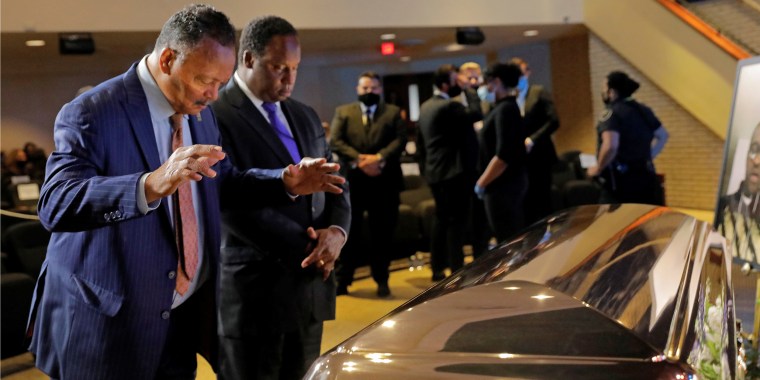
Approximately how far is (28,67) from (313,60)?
16.8 ft

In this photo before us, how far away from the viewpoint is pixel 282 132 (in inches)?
103

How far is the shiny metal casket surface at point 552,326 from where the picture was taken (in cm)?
97

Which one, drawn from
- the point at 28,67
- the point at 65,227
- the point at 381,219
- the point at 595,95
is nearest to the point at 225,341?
the point at 65,227

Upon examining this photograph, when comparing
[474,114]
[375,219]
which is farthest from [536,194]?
[375,219]

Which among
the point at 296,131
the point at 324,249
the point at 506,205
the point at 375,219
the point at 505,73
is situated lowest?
the point at 375,219

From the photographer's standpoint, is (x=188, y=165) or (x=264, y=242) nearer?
(x=188, y=165)

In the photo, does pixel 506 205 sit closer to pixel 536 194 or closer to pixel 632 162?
pixel 632 162

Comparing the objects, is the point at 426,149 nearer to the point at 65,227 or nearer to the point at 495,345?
the point at 65,227

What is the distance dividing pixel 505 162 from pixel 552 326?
488cm

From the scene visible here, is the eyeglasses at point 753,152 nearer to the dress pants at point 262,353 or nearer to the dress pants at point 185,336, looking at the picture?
the dress pants at point 262,353

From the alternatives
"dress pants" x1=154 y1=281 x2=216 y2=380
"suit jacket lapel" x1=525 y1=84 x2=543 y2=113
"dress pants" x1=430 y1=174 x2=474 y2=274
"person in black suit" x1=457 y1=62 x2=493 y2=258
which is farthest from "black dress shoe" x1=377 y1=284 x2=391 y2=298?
"dress pants" x1=154 y1=281 x2=216 y2=380

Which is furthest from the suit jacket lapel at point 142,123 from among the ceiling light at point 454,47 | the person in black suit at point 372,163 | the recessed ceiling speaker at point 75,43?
the ceiling light at point 454,47

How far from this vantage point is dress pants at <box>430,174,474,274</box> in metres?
6.55

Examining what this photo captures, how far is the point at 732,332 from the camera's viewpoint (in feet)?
5.37
